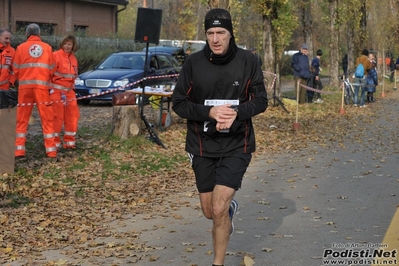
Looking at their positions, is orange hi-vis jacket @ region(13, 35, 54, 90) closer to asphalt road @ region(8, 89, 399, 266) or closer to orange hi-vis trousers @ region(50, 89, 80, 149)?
orange hi-vis trousers @ region(50, 89, 80, 149)

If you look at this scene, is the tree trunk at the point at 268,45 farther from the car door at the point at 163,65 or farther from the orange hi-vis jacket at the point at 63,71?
the orange hi-vis jacket at the point at 63,71

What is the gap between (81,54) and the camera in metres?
30.4

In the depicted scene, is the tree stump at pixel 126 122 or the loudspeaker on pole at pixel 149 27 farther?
the loudspeaker on pole at pixel 149 27

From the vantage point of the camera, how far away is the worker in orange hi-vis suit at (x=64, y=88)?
1377cm

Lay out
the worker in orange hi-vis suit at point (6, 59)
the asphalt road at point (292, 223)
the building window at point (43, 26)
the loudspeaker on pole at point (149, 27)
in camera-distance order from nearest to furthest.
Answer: the asphalt road at point (292, 223)
the worker in orange hi-vis suit at point (6, 59)
the loudspeaker on pole at point (149, 27)
the building window at point (43, 26)

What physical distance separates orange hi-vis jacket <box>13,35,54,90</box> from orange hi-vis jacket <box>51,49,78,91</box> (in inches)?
19.1

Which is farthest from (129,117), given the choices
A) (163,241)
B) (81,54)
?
(81,54)

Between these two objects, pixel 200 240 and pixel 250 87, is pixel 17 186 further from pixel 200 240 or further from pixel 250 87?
pixel 250 87

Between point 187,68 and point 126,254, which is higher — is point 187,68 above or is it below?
above

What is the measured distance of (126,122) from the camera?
1579 centimetres

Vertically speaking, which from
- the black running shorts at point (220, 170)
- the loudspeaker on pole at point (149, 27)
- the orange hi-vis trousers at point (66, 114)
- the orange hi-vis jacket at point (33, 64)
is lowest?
the orange hi-vis trousers at point (66, 114)

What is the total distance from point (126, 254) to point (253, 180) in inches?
192

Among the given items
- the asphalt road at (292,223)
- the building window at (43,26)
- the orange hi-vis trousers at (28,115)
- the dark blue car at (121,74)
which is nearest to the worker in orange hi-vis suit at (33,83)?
the orange hi-vis trousers at (28,115)

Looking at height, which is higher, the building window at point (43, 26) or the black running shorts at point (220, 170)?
the building window at point (43, 26)
